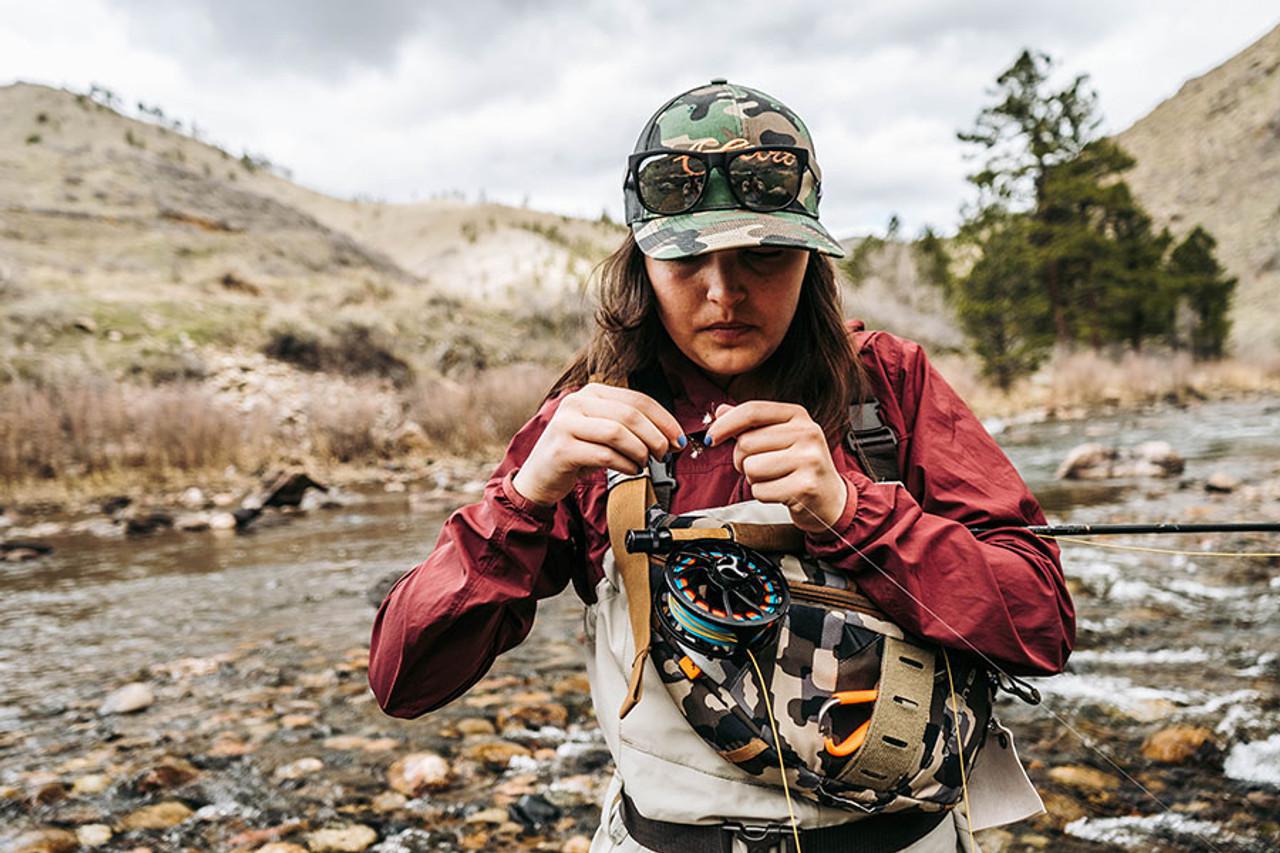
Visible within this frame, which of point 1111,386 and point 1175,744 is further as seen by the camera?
point 1111,386

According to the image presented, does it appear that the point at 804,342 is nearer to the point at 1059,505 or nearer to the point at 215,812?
the point at 215,812

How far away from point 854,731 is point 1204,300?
1680 inches

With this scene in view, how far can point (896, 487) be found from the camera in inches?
54.1

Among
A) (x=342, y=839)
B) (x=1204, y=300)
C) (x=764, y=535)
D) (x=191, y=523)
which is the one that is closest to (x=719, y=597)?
(x=764, y=535)

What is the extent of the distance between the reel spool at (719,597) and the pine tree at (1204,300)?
40793 mm

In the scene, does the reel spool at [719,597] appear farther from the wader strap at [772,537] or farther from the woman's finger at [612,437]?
the woman's finger at [612,437]

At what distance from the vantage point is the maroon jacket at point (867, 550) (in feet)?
4.22

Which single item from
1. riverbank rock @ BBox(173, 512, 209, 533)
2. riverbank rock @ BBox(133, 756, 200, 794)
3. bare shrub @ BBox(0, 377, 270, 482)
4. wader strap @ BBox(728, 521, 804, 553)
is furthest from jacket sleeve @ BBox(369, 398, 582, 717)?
bare shrub @ BBox(0, 377, 270, 482)

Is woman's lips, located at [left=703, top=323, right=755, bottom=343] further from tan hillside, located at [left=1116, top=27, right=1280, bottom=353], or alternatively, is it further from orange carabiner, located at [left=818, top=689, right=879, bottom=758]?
tan hillside, located at [left=1116, top=27, right=1280, bottom=353]

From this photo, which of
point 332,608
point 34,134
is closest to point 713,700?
point 332,608

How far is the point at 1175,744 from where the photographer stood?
10.4 feet

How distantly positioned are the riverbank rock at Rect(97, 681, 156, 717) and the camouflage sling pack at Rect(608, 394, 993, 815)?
3.60 meters

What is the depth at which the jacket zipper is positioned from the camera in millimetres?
1341

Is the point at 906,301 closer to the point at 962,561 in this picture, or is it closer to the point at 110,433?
the point at 110,433
